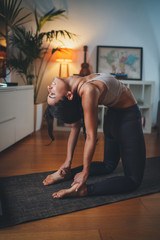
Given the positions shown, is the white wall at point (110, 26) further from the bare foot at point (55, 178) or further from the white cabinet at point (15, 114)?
the bare foot at point (55, 178)

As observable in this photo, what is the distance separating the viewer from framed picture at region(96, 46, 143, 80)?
164 inches

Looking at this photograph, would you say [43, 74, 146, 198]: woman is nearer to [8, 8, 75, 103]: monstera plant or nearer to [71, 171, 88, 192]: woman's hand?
[71, 171, 88, 192]: woman's hand

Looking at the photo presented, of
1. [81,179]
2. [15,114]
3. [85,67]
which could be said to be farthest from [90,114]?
[85,67]

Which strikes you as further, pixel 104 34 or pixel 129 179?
pixel 104 34

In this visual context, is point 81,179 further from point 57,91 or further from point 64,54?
point 64,54

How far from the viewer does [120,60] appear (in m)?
4.18

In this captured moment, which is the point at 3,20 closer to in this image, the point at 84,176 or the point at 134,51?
the point at 134,51

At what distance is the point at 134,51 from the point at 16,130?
2.66 metres

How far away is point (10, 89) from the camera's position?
2428 mm

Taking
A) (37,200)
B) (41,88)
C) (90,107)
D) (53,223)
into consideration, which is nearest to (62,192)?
(37,200)

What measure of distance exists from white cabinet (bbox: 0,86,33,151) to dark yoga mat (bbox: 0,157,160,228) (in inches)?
28.9

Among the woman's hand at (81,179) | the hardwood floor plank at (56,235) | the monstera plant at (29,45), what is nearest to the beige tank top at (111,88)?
the woman's hand at (81,179)

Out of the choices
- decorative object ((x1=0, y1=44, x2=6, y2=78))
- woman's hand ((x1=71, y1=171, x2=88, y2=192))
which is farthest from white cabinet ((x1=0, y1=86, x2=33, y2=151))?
woman's hand ((x1=71, y1=171, x2=88, y2=192))

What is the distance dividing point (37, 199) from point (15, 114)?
140 cm
